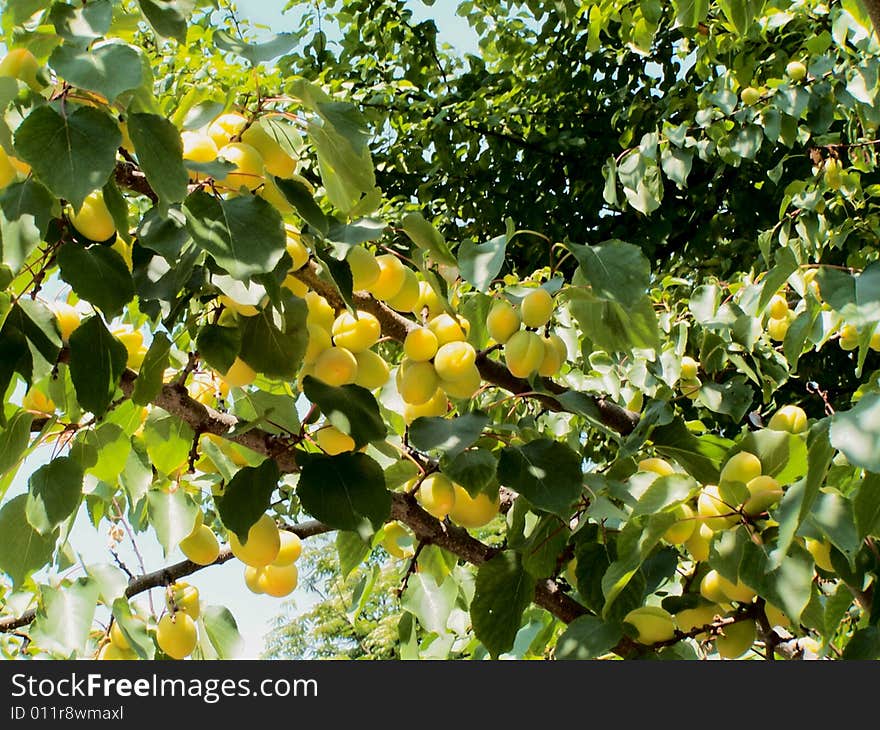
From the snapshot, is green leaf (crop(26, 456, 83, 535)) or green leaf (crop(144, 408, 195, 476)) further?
green leaf (crop(144, 408, 195, 476))

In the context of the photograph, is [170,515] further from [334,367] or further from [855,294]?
[855,294]

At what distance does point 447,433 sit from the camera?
703 mm

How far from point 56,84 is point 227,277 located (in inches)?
6.6

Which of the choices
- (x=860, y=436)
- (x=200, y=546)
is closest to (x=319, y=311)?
(x=200, y=546)

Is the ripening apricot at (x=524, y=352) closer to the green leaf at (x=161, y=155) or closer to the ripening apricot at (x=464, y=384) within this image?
the ripening apricot at (x=464, y=384)

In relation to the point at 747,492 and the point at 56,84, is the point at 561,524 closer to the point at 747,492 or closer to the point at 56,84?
the point at 747,492

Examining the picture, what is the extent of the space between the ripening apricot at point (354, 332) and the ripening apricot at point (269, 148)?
0.13 m

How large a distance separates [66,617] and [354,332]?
0.36m

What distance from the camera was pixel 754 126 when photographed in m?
2.00

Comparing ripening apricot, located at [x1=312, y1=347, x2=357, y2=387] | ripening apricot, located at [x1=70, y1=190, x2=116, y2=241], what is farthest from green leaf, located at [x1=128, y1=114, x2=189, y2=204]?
ripening apricot, located at [x1=312, y1=347, x2=357, y2=387]

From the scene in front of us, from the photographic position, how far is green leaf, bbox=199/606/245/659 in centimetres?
88

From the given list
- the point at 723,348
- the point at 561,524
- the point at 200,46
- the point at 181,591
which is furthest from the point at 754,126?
the point at 200,46

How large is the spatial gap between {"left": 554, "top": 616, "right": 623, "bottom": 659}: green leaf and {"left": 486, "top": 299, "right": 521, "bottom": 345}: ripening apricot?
0.26 metres

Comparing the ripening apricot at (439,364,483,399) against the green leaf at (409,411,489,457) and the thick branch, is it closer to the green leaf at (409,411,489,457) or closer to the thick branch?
the green leaf at (409,411,489,457)
